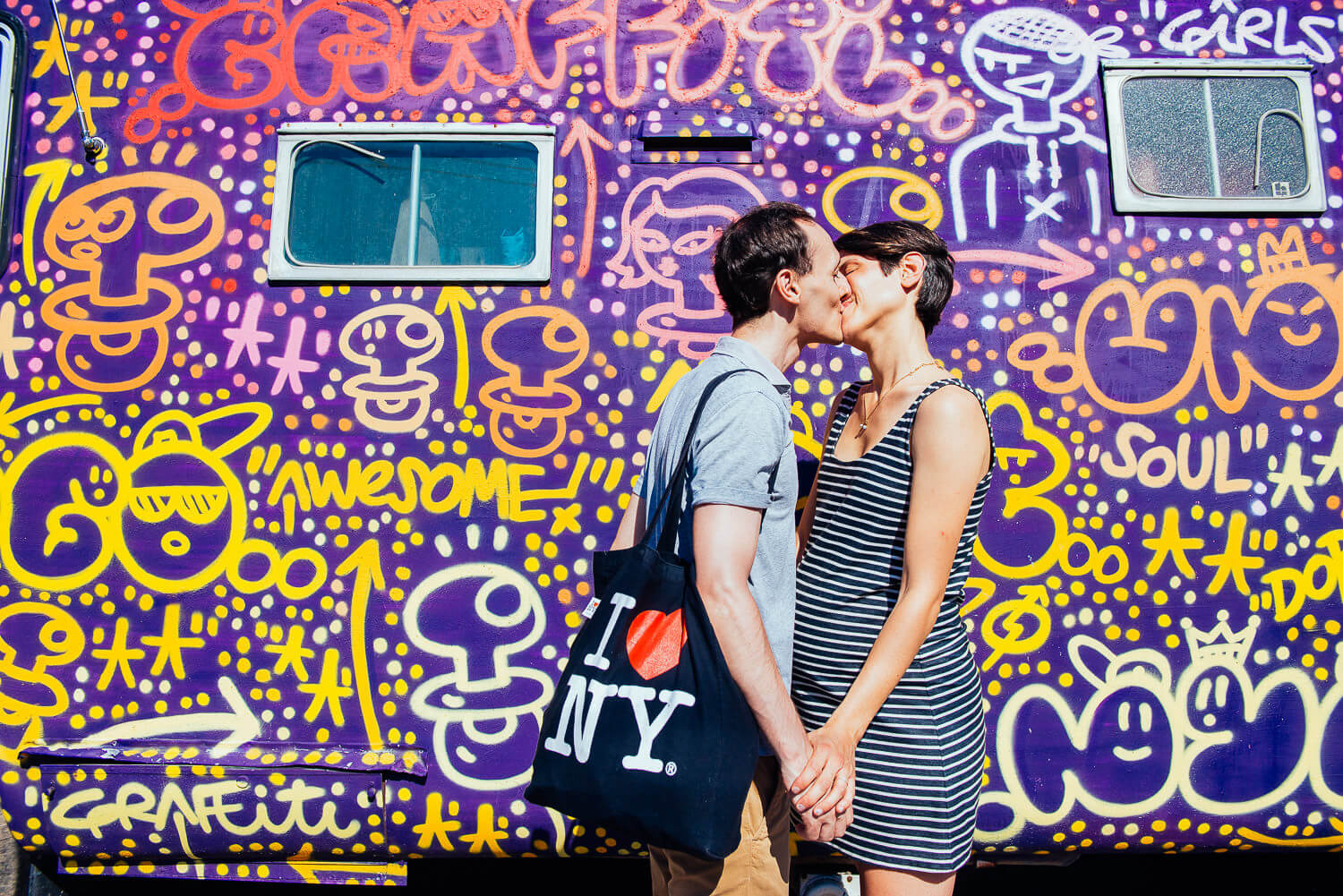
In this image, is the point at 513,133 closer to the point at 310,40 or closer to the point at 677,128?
the point at 677,128

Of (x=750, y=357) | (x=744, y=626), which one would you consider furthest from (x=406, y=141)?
(x=744, y=626)

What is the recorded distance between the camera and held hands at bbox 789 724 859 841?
4.68 ft

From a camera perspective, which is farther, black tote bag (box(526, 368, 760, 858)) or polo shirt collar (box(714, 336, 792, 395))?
polo shirt collar (box(714, 336, 792, 395))

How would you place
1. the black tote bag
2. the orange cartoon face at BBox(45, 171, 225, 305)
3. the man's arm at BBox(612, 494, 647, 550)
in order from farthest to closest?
1. the orange cartoon face at BBox(45, 171, 225, 305)
2. the man's arm at BBox(612, 494, 647, 550)
3. the black tote bag

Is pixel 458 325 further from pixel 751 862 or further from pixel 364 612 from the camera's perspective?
pixel 751 862

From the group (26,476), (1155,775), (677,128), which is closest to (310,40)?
(677,128)

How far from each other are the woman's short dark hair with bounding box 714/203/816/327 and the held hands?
827 mm

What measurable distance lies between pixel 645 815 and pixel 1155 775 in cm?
157

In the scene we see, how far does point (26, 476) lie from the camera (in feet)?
7.43

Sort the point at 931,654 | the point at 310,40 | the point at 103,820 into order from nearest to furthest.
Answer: the point at 931,654 < the point at 103,820 < the point at 310,40

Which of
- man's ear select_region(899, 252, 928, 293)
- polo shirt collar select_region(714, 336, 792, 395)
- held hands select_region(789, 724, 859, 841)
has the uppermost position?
man's ear select_region(899, 252, 928, 293)

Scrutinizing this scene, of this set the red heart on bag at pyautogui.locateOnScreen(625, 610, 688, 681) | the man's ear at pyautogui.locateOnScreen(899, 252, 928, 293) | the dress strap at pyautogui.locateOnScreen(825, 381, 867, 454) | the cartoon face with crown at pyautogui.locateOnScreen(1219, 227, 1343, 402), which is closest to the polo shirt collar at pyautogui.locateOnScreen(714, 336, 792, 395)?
the dress strap at pyautogui.locateOnScreen(825, 381, 867, 454)

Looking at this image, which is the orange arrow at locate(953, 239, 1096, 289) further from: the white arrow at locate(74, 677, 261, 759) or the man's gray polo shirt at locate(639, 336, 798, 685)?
the white arrow at locate(74, 677, 261, 759)

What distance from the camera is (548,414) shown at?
7.48 ft
